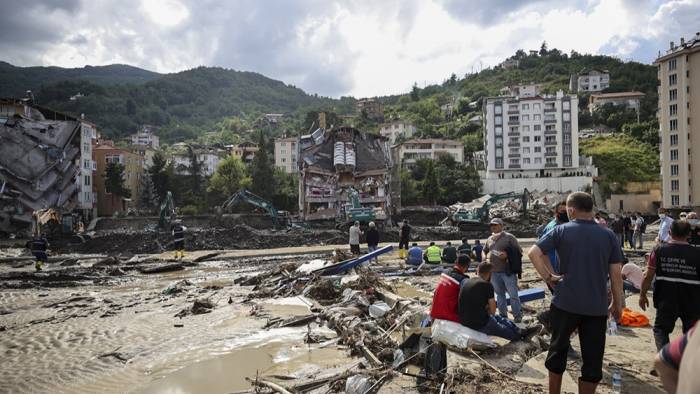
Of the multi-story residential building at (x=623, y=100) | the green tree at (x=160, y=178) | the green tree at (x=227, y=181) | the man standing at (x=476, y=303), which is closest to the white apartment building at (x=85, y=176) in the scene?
the green tree at (x=160, y=178)

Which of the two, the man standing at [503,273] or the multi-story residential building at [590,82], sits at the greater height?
the multi-story residential building at [590,82]

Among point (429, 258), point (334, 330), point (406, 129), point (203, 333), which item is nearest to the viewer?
point (334, 330)

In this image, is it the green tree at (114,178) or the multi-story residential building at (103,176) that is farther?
A: the multi-story residential building at (103,176)

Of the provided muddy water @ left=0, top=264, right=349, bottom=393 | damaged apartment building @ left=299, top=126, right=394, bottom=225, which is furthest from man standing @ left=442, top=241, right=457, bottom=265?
damaged apartment building @ left=299, top=126, right=394, bottom=225

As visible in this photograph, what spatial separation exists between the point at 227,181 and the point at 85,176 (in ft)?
62.5

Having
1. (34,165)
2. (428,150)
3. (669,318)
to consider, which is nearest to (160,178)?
(34,165)

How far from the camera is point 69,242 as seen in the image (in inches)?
1417

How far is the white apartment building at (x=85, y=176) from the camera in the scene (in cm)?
5544

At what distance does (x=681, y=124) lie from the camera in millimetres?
52250

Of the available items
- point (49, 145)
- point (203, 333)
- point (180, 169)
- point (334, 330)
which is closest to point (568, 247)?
point (334, 330)

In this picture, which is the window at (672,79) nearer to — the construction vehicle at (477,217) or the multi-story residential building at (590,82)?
the construction vehicle at (477,217)

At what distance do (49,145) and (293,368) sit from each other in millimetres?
56524

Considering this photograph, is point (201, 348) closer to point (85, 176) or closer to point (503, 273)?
point (503, 273)

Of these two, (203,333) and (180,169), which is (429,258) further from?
Answer: (180,169)
